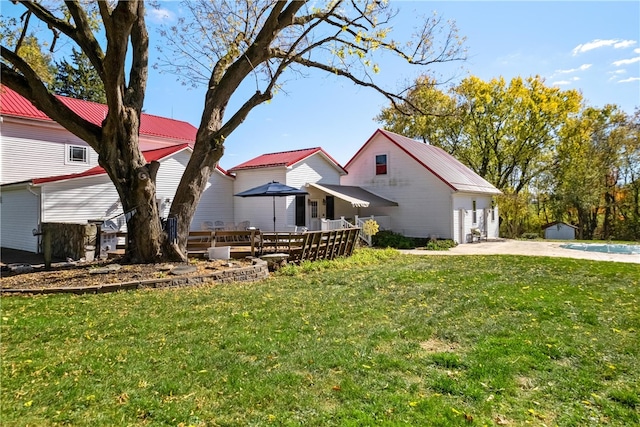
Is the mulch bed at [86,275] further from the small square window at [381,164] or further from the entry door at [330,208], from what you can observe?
the small square window at [381,164]

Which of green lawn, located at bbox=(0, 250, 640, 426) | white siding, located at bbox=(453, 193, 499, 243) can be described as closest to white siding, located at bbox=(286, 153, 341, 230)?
white siding, located at bbox=(453, 193, 499, 243)

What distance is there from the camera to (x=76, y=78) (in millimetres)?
37469

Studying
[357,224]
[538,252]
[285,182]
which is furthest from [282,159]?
[538,252]

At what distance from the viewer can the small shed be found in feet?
102

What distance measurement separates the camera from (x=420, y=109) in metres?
12.2

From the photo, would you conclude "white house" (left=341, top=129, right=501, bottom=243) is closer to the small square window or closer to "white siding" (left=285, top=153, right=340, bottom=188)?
the small square window

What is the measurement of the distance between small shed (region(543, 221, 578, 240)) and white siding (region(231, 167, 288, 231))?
23.9 meters

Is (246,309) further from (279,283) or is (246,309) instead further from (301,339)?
(279,283)

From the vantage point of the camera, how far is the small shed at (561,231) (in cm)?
3100

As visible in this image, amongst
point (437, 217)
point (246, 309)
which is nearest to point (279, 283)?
point (246, 309)

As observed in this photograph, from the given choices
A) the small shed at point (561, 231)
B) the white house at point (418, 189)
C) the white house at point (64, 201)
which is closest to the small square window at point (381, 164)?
the white house at point (418, 189)

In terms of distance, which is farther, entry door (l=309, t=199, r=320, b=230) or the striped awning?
entry door (l=309, t=199, r=320, b=230)

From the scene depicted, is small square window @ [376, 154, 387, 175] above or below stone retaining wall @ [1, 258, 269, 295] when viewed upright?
above

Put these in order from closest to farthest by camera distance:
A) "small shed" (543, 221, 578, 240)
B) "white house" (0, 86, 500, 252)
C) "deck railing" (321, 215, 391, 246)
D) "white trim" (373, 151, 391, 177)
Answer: "white house" (0, 86, 500, 252), "deck railing" (321, 215, 391, 246), "white trim" (373, 151, 391, 177), "small shed" (543, 221, 578, 240)
